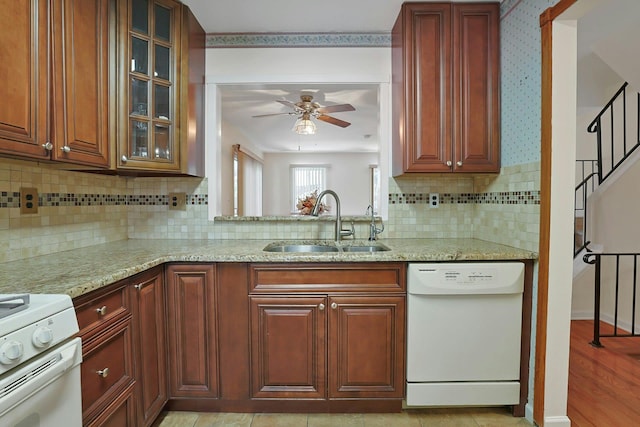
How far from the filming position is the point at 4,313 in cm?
88

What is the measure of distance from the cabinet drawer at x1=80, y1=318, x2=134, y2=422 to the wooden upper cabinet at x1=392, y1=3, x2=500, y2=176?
1.75 metres

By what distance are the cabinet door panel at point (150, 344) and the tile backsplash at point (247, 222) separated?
662 millimetres

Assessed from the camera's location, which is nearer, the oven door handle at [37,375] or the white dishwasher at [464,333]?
the oven door handle at [37,375]

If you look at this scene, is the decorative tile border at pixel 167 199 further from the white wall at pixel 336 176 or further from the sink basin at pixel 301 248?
the white wall at pixel 336 176

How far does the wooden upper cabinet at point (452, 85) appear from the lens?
81.1 inches

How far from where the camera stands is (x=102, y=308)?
1275 mm

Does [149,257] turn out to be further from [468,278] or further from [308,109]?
[308,109]

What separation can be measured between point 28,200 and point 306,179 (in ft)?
21.6

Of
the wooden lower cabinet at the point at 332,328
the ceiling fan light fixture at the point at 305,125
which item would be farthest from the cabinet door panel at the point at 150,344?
the ceiling fan light fixture at the point at 305,125

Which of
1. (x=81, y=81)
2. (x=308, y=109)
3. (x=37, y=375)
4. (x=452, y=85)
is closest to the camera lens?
(x=37, y=375)

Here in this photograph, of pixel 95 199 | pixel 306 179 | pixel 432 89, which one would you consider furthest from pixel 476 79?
pixel 306 179

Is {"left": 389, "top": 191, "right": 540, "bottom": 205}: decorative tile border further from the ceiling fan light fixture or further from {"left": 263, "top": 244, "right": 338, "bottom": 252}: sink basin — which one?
the ceiling fan light fixture

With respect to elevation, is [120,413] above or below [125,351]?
below

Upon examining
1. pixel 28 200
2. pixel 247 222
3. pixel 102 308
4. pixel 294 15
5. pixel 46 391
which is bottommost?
pixel 46 391
